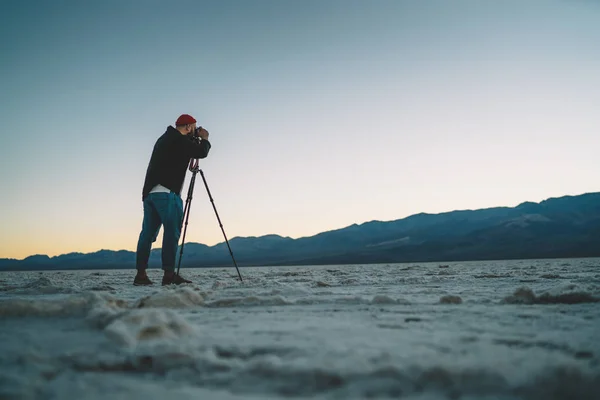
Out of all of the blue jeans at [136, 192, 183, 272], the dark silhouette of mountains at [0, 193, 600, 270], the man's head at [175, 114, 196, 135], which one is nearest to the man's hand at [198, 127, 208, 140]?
the man's head at [175, 114, 196, 135]

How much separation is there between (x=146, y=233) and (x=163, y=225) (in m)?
0.30

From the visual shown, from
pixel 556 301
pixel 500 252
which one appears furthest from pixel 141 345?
pixel 500 252

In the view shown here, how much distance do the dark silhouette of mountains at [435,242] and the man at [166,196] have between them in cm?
11034

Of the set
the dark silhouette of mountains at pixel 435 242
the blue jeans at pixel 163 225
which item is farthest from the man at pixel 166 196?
the dark silhouette of mountains at pixel 435 242

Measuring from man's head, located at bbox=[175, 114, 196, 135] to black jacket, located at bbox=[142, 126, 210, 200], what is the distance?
161 mm

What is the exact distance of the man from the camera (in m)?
5.48

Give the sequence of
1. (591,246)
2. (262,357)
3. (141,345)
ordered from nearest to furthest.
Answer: (262,357) < (141,345) < (591,246)

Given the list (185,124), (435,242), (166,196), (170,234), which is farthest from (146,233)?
(435,242)

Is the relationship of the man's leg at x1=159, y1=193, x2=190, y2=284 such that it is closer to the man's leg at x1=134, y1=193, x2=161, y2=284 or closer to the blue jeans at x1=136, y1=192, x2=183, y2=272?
the blue jeans at x1=136, y1=192, x2=183, y2=272

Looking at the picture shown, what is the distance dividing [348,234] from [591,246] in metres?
84.9

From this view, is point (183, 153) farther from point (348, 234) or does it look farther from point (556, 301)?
point (348, 234)

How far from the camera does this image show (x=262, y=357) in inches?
46.6

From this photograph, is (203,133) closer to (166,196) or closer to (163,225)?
(166,196)

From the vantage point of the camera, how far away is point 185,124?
19.7 feet
